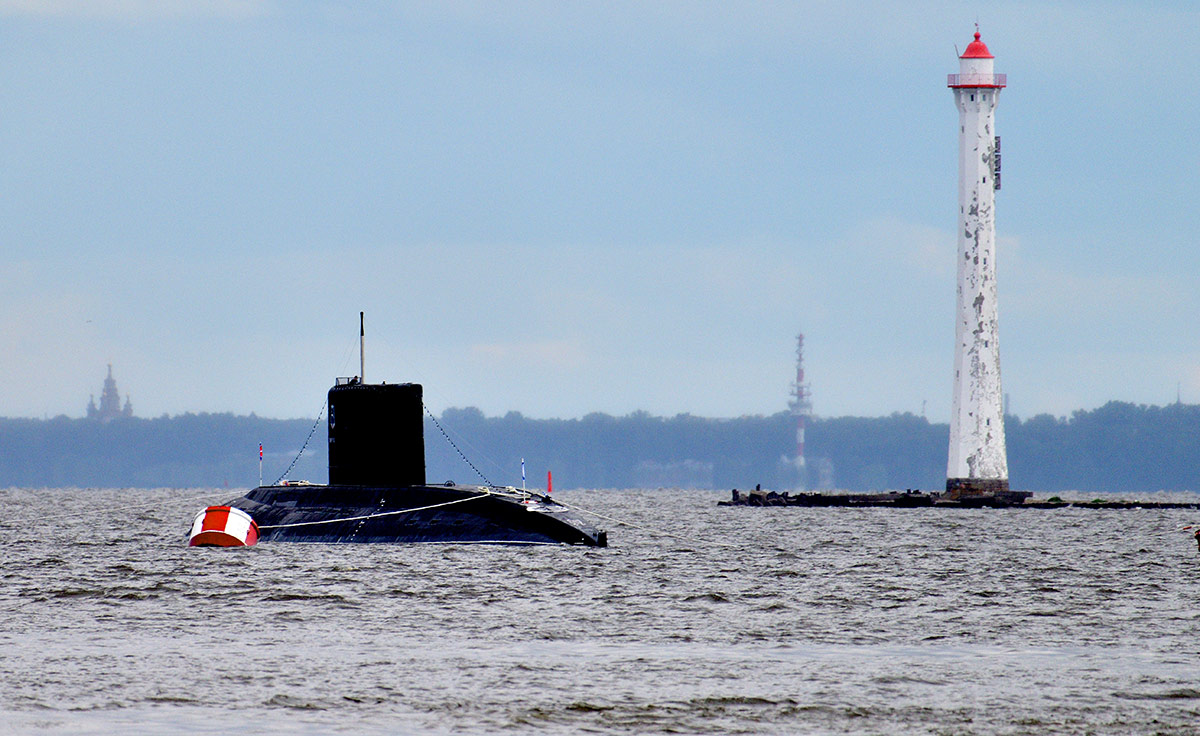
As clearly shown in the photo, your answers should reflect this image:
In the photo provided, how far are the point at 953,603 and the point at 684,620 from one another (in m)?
5.43

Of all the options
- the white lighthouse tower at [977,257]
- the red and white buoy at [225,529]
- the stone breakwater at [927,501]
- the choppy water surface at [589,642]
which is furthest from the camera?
the stone breakwater at [927,501]

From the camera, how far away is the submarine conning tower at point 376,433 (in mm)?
36750

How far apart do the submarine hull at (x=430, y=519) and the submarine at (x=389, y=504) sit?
23 millimetres

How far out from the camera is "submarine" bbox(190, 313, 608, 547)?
3647 centimetres

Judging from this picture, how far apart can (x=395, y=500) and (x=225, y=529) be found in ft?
14.4

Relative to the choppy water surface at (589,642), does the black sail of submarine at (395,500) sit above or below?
above

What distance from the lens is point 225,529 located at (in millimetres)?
38219

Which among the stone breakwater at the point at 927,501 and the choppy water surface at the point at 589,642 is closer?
the choppy water surface at the point at 589,642

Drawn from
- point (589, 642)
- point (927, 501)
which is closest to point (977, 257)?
point (927, 501)

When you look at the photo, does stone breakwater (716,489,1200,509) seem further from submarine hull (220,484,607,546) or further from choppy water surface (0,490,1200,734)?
submarine hull (220,484,607,546)

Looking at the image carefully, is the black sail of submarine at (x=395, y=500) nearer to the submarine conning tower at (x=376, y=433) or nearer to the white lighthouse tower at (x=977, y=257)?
the submarine conning tower at (x=376, y=433)

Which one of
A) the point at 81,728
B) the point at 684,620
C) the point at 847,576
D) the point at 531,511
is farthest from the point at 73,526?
the point at 81,728

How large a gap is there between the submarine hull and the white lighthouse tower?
106 feet

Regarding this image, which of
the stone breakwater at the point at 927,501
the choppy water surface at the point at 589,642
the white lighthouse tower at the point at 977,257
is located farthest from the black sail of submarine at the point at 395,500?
the stone breakwater at the point at 927,501
